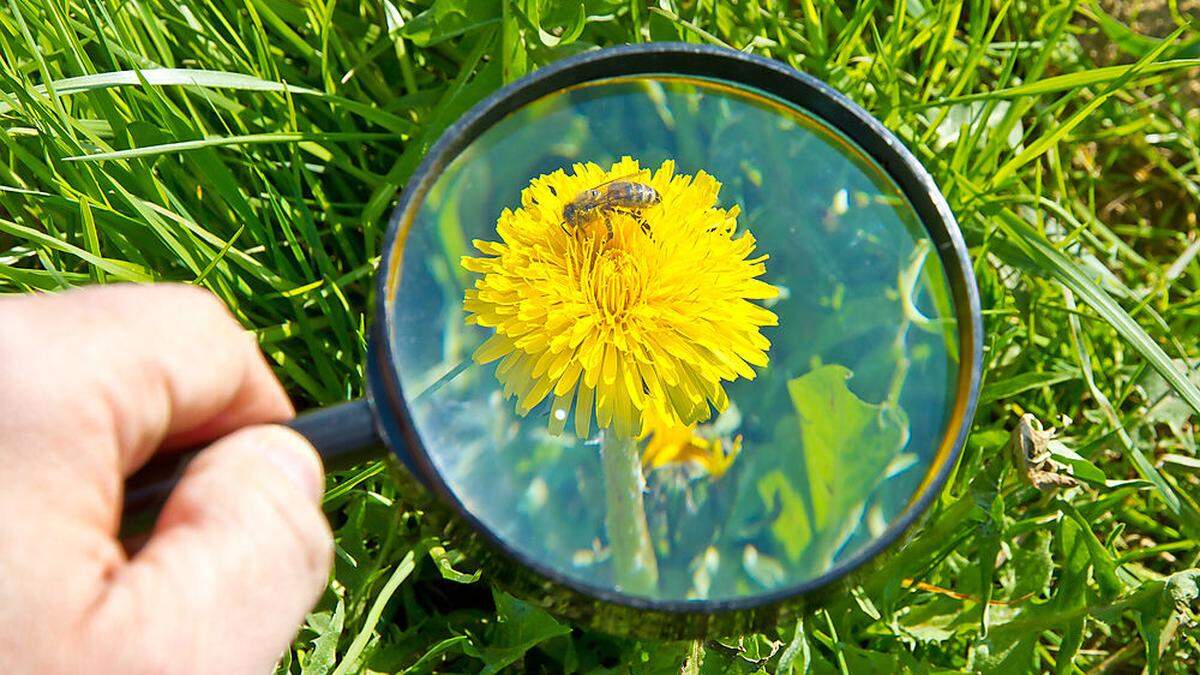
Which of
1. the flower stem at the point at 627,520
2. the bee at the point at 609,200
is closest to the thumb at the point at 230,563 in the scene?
the flower stem at the point at 627,520

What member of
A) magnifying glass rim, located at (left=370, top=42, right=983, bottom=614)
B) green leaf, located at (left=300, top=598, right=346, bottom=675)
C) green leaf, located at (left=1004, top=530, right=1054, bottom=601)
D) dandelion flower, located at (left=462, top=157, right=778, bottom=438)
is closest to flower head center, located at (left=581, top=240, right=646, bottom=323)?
dandelion flower, located at (left=462, top=157, right=778, bottom=438)

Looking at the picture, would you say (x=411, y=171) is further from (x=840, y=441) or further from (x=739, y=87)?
(x=840, y=441)

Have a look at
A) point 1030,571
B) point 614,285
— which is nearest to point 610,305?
point 614,285

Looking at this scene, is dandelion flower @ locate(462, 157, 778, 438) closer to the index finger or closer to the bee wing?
the bee wing

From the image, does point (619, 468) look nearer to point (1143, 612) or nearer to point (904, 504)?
point (904, 504)

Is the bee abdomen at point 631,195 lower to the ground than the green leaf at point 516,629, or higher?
higher

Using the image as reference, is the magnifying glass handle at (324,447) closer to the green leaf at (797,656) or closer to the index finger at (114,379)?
the index finger at (114,379)

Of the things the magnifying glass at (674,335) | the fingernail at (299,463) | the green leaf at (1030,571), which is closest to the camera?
the fingernail at (299,463)

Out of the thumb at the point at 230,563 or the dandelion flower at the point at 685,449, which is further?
the dandelion flower at the point at 685,449

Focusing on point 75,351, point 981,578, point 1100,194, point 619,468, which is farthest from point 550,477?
point 1100,194
